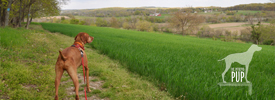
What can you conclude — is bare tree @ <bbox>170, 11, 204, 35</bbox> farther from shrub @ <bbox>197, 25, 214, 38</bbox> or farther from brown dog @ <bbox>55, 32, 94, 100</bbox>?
brown dog @ <bbox>55, 32, 94, 100</bbox>

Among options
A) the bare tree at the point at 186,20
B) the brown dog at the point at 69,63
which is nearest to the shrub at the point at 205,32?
the bare tree at the point at 186,20

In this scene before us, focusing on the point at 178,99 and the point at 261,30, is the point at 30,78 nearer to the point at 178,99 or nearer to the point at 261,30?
the point at 178,99

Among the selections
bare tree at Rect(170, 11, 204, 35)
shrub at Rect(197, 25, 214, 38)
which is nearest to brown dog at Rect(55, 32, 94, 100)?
bare tree at Rect(170, 11, 204, 35)

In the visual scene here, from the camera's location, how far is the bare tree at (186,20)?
5338 centimetres

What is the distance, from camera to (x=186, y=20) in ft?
181

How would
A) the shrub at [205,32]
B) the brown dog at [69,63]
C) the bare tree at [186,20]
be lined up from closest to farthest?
the brown dog at [69,63], the bare tree at [186,20], the shrub at [205,32]

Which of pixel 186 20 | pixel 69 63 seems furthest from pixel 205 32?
pixel 69 63

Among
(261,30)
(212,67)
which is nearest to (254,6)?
(261,30)

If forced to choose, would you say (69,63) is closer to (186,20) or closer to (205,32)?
(186,20)

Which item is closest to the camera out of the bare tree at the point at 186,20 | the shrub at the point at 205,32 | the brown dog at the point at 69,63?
the brown dog at the point at 69,63

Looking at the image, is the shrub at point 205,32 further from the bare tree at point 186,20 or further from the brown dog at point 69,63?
the brown dog at point 69,63

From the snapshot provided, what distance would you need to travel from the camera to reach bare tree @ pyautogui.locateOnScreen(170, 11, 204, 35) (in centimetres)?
5338

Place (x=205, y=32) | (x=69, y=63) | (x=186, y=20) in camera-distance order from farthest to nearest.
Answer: (x=205, y=32) → (x=186, y=20) → (x=69, y=63)

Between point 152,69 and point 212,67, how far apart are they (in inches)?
74.5
